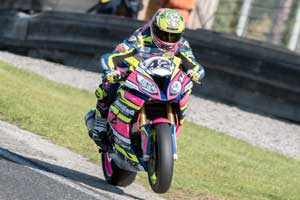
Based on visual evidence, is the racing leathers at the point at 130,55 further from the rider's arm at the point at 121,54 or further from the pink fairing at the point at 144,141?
the pink fairing at the point at 144,141

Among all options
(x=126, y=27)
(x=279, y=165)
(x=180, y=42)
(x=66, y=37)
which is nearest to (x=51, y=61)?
(x=66, y=37)

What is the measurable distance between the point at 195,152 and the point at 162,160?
3749 millimetres

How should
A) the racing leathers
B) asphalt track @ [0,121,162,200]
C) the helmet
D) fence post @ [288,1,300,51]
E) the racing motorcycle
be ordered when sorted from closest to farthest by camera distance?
asphalt track @ [0,121,162,200], the racing motorcycle, the helmet, the racing leathers, fence post @ [288,1,300,51]

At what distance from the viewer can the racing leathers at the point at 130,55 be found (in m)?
8.34

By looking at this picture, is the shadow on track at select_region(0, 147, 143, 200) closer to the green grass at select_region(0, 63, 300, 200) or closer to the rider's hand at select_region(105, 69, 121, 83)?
the green grass at select_region(0, 63, 300, 200)

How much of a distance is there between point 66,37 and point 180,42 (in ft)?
31.1

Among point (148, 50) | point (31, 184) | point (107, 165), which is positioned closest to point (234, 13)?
point (107, 165)

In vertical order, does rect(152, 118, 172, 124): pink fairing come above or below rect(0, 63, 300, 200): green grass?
above

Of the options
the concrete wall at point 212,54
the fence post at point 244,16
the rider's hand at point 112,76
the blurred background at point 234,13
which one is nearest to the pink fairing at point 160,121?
the rider's hand at point 112,76

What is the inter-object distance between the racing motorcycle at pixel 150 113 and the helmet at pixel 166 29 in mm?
146

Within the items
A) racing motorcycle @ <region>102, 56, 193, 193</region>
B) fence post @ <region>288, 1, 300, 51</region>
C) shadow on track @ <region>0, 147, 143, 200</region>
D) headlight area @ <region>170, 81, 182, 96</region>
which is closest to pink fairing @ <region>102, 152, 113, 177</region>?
shadow on track @ <region>0, 147, 143, 200</region>

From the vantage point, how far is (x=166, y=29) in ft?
26.8

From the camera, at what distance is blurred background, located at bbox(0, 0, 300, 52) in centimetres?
1448

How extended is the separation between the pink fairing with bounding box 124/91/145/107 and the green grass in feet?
3.35
